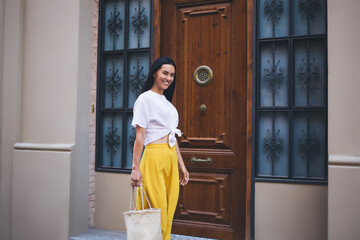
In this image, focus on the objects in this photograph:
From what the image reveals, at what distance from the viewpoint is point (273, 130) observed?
4.07 metres

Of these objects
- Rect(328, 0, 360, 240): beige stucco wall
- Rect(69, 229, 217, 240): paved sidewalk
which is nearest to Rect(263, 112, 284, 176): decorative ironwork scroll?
Rect(328, 0, 360, 240): beige stucco wall

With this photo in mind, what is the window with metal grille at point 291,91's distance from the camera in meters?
3.88

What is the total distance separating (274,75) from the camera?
4.08 m

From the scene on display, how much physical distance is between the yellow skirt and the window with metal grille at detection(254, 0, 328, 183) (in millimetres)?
1269

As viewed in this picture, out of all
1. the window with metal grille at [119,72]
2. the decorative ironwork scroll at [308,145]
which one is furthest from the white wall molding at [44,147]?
the decorative ironwork scroll at [308,145]

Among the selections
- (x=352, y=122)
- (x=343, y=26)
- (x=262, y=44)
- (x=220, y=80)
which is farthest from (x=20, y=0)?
(x=352, y=122)

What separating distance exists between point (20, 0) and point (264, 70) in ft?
11.2

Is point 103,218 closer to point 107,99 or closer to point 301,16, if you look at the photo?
point 107,99

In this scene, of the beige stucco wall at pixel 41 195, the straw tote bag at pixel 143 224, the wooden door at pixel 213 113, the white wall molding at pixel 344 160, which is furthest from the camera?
the beige stucco wall at pixel 41 195

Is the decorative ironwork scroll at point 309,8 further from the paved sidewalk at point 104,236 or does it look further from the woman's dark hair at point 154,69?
the paved sidewalk at point 104,236

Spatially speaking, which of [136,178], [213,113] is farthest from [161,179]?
[213,113]

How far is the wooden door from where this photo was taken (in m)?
4.25

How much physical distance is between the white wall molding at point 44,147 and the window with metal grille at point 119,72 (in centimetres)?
47

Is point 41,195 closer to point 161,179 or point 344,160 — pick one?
point 161,179
